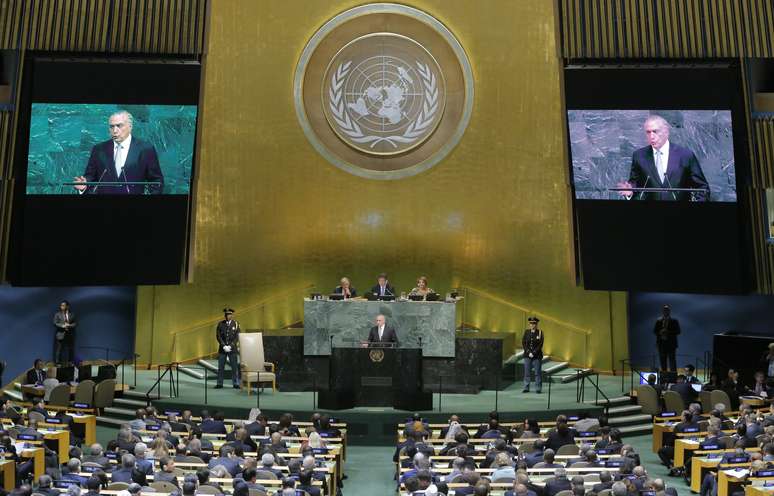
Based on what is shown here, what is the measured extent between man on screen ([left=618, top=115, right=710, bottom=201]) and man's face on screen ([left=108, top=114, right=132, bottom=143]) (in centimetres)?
889

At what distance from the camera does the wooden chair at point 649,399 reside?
18.0 meters

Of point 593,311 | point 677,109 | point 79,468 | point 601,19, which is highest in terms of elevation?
point 601,19

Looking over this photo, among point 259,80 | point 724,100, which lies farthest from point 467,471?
point 259,80

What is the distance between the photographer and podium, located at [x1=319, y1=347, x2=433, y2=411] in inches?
695

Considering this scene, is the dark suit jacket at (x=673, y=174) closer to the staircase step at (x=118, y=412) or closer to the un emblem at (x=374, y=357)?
the un emblem at (x=374, y=357)

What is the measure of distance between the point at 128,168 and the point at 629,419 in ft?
31.9

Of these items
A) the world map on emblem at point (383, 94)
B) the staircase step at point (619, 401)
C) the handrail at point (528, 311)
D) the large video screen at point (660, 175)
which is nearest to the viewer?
the staircase step at point (619, 401)

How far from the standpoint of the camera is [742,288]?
19062mm

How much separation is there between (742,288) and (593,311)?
10.8 ft

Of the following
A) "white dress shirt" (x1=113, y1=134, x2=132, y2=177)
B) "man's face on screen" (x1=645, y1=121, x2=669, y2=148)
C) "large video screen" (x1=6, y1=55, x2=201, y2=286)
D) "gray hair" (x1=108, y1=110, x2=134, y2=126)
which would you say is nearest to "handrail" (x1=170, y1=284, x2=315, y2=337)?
"large video screen" (x1=6, y1=55, x2=201, y2=286)

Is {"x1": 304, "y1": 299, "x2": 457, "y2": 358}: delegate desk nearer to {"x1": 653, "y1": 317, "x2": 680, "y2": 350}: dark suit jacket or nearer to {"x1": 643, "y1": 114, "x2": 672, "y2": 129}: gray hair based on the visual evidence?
{"x1": 653, "y1": 317, "x2": 680, "y2": 350}: dark suit jacket

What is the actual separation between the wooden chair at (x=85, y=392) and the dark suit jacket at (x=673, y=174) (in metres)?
9.88

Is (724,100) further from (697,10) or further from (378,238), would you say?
(378,238)

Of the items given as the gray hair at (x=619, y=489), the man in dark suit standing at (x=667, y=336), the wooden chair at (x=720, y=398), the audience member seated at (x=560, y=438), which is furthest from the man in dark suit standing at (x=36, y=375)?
the gray hair at (x=619, y=489)
